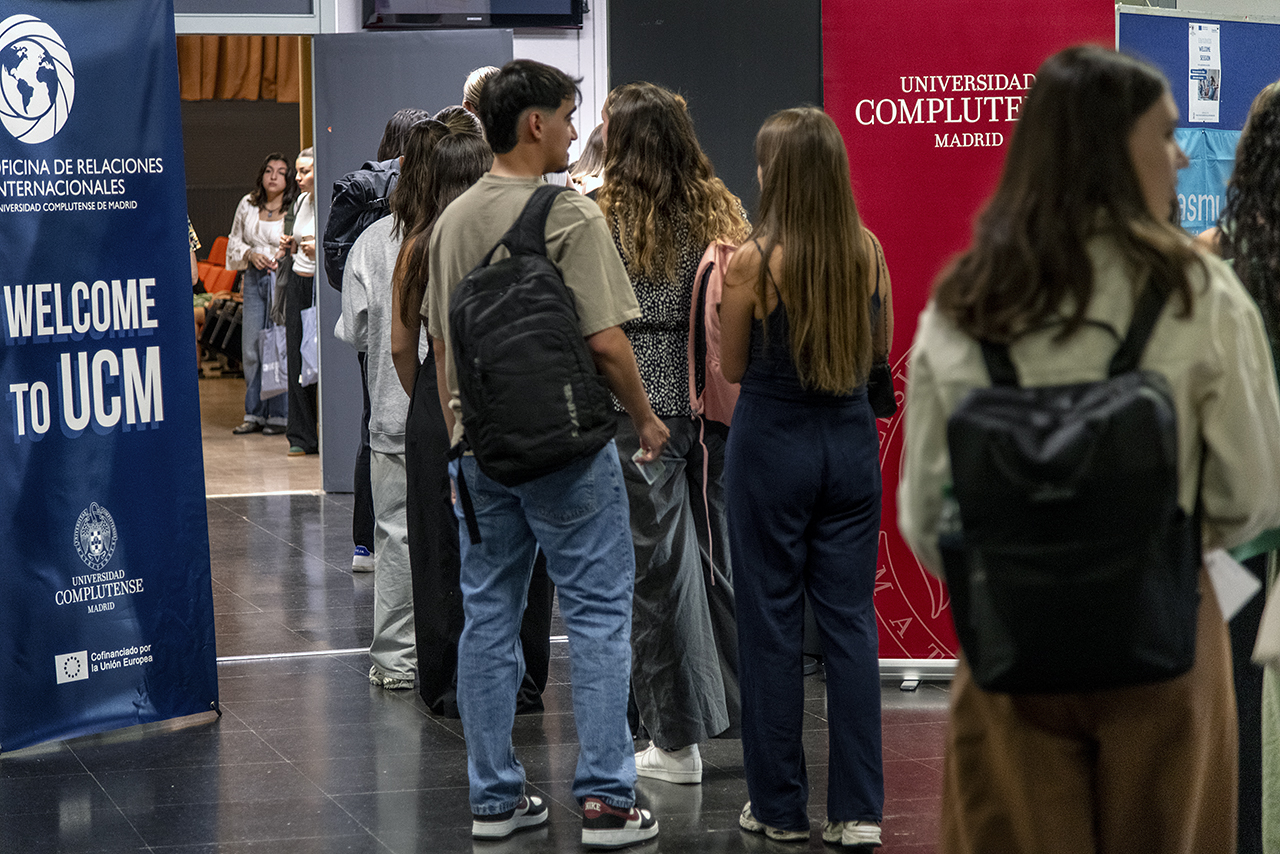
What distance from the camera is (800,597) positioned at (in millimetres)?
3162

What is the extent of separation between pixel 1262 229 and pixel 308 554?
495cm

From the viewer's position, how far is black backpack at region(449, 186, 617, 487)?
2.90 m

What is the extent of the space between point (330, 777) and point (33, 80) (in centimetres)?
188

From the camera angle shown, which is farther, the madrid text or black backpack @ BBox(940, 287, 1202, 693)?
the madrid text

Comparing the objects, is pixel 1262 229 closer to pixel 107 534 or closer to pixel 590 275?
pixel 590 275

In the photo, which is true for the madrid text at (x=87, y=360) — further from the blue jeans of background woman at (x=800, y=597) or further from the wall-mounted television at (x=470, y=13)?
the wall-mounted television at (x=470, y=13)

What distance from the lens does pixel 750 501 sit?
3113 mm

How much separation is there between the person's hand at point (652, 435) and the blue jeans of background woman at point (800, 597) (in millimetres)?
148

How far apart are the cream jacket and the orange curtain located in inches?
561

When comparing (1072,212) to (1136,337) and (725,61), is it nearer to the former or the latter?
(1136,337)

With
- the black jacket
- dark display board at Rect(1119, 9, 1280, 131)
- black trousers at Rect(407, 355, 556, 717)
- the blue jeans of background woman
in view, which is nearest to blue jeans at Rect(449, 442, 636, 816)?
the blue jeans of background woman

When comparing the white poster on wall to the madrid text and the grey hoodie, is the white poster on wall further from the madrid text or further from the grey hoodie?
the madrid text

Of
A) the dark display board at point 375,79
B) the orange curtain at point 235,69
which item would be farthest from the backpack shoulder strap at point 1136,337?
the orange curtain at point 235,69

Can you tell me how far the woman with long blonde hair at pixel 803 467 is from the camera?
119 inches
